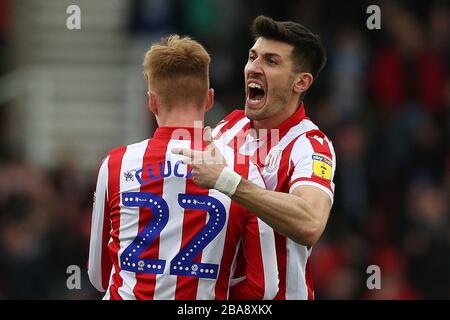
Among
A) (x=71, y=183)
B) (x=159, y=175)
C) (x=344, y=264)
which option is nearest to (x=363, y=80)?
(x=344, y=264)

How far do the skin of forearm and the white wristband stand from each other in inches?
1.1

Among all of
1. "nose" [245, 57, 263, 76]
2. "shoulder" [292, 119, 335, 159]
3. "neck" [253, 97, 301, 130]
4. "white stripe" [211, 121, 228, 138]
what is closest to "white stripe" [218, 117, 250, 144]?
"white stripe" [211, 121, 228, 138]

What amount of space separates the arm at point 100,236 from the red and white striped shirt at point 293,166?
0.65 meters

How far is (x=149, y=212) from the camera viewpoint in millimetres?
6113

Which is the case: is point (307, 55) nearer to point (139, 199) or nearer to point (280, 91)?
point (280, 91)

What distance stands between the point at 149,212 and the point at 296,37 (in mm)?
1427

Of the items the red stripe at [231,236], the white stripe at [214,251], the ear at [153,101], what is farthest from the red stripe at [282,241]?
the ear at [153,101]

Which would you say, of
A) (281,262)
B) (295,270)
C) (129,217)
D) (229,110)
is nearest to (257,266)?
(281,262)

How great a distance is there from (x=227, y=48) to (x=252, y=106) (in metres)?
8.41

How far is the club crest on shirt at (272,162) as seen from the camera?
6.57 m

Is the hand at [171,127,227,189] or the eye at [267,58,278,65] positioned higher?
the eye at [267,58,278,65]

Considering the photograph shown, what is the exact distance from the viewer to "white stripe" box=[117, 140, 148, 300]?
6.16 meters

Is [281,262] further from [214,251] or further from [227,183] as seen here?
[227,183]

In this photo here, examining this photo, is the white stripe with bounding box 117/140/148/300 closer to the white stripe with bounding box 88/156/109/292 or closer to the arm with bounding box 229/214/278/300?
the white stripe with bounding box 88/156/109/292
